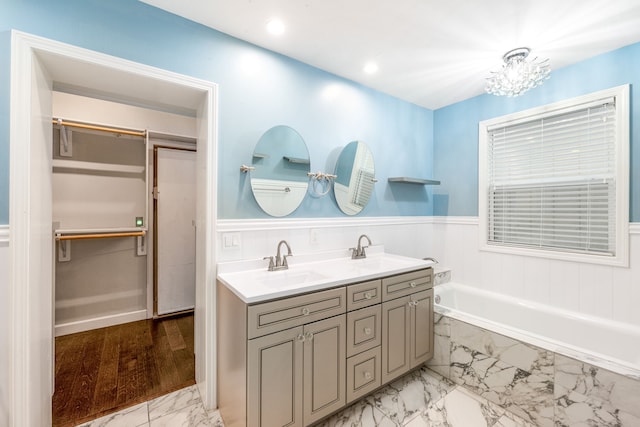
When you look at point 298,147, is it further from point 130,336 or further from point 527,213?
point 130,336

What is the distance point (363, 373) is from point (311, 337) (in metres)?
0.52

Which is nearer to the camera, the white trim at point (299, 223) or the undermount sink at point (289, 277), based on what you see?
the undermount sink at point (289, 277)

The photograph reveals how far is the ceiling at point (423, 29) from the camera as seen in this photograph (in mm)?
1543

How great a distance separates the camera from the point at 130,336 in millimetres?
2629

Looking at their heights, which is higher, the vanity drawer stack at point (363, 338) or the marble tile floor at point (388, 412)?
the vanity drawer stack at point (363, 338)

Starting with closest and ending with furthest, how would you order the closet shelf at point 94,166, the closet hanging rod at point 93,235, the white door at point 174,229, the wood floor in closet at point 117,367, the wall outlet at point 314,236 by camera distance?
the wood floor in closet at point 117,367, the wall outlet at point 314,236, the closet hanging rod at point 93,235, the closet shelf at point 94,166, the white door at point 174,229

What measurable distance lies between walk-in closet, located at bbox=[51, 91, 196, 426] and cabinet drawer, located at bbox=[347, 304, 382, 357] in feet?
4.32

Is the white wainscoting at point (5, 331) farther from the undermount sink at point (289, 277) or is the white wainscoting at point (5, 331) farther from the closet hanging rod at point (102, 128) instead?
the closet hanging rod at point (102, 128)

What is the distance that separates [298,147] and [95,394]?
225cm

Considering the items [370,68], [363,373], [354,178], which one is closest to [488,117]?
[370,68]

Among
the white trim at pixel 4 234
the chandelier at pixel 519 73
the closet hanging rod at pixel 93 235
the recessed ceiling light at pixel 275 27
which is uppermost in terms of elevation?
the recessed ceiling light at pixel 275 27

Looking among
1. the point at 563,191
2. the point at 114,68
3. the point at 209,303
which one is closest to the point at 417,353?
the point at 209,303

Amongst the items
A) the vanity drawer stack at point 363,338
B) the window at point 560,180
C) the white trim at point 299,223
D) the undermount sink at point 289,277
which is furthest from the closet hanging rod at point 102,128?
the window at point 560,180

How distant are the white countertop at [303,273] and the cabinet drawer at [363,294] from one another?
45 mm
